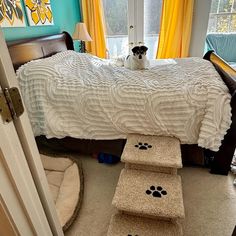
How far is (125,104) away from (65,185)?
0.84 metres

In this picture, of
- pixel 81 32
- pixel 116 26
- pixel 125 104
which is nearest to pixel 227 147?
pixel 125 104

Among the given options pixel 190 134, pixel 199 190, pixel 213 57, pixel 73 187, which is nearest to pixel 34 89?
pixel 73 187

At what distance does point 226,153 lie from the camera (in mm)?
1574

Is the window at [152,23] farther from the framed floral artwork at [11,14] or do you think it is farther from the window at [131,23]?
the framed floral artwork at [11,14]

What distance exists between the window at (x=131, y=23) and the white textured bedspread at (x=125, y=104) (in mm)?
2249

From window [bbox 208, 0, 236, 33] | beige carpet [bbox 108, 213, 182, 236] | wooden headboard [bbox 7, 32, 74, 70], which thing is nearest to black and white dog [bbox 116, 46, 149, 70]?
wooden headboard [bbox 7, 32, 74, 70]

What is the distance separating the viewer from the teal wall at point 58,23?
2.14m

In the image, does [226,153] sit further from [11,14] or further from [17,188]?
[11,14]

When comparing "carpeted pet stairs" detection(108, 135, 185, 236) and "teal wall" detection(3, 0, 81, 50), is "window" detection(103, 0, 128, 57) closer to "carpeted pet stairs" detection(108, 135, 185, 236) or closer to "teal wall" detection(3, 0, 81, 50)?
"teal wall" detection(3, 0, 81, 50)

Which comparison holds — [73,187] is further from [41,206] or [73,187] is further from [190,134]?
[190,134]

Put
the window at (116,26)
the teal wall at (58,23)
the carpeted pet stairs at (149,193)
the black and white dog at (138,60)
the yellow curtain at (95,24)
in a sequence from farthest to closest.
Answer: the window at (116,26), the yellow curtain at (95,24), the black and white dog at (138,60), the teal wall at (58,23), the carpeted pet stairs at (149,193)

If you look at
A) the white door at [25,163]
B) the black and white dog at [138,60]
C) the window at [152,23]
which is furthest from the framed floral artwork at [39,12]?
the white door at [25,163]

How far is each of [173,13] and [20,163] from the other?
3.80m

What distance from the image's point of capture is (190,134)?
1568 mm
